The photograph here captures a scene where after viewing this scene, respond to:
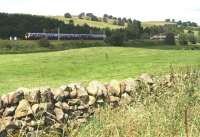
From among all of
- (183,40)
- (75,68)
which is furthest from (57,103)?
(183,40)

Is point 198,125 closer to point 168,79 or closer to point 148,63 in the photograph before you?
point 168,79

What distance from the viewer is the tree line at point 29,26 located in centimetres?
10504

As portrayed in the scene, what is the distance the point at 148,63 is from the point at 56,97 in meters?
15.5

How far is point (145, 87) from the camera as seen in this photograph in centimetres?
1434

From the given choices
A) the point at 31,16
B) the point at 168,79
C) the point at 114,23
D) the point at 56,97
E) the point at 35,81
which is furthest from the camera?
the point at 114,23

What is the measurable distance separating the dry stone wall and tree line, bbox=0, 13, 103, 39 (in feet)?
290

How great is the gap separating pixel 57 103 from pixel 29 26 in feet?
326

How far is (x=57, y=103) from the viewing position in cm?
1363

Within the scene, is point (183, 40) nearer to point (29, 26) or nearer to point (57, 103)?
point (29, 26)

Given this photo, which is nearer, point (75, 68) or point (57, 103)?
point (57, 103)

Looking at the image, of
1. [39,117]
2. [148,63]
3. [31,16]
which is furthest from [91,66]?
[31,16]

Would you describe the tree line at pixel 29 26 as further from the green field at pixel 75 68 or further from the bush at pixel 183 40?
the green field at pixel 75 68

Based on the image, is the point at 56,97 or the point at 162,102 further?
the point at 56,97

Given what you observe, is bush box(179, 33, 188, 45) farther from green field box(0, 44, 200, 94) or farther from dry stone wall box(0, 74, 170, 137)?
dry stone wall box(0, 74, 170, 137)
